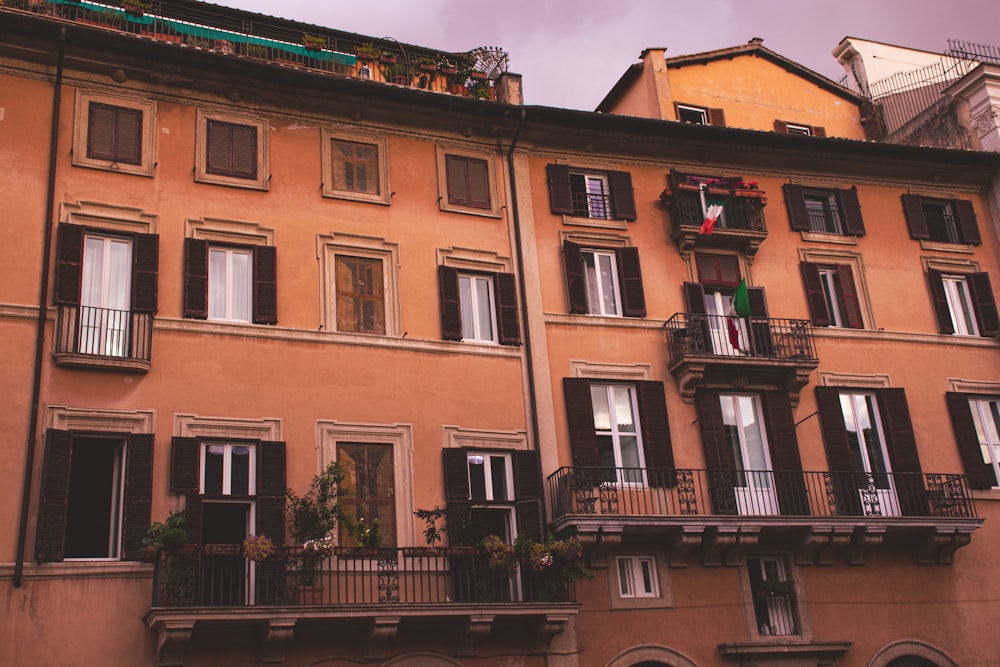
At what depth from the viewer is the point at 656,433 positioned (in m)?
20.7

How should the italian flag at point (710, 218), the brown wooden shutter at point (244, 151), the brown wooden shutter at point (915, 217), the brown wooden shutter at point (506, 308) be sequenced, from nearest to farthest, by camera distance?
the brown wooden shutter at point (244, 151)
the brown wooden shutter at point (506, 308)
the italian flag at point (710, 218)
the brown wooden shutter at point (915, 217)

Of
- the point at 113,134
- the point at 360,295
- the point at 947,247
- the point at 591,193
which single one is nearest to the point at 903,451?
the point at 947,247

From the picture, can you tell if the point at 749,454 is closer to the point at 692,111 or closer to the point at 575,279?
the point at 575,279

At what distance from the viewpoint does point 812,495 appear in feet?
69.5

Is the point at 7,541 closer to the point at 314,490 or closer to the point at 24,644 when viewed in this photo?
the point at 24,644

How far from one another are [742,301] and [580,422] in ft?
13.2

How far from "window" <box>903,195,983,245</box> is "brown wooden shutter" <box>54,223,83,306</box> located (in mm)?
16824

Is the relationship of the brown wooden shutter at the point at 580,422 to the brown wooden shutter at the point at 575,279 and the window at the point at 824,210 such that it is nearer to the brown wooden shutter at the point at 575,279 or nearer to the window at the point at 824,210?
the brown wooden shutter at the point at 575,279

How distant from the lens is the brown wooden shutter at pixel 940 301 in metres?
23.9

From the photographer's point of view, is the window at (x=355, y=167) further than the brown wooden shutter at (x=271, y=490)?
Yes

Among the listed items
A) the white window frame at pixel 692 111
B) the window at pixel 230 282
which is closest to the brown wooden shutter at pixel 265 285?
the window at pixel 230 282

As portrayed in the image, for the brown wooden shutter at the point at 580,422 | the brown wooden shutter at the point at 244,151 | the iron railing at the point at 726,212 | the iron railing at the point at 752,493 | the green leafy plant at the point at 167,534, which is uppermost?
the brown wooden shutter at the point at 244,151

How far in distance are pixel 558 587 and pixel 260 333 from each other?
636cm

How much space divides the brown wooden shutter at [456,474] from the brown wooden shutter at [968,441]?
10.1m
